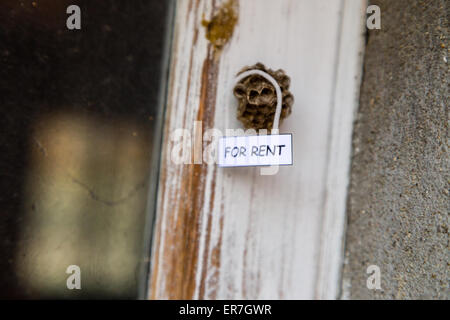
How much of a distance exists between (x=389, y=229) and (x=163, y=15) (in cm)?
48

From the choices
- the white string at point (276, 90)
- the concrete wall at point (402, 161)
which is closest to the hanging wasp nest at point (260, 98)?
the white string at point (276, 90)

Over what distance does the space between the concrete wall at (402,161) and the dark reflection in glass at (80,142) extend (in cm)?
34

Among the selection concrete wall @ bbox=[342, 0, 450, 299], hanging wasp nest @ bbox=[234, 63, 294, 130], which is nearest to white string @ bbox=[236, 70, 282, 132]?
hanging wasp nest @ bbox=[234, 63, 294, 130]

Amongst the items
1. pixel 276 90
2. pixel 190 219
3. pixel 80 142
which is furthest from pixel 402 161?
pixel 80 142

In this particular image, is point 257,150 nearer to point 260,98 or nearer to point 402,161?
Result: point 260,98

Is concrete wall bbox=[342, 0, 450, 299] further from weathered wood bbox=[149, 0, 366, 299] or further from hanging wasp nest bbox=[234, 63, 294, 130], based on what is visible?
hanging wasp nest bbox=[234, 63, 294, 130]

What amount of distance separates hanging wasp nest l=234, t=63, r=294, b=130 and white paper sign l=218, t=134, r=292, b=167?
5 centimetres

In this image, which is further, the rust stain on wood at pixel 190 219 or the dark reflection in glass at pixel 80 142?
the rust stain on wood at pixel 190 219

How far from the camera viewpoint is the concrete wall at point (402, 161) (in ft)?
1.22

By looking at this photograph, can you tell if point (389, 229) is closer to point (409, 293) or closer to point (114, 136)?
point (409, 293)

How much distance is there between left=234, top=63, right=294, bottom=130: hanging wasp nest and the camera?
454 mm

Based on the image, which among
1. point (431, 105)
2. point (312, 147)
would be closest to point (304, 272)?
point (312, 147)

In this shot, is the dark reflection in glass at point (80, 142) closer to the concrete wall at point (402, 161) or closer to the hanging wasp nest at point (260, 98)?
the hanging wasp nest at point (260, 98)

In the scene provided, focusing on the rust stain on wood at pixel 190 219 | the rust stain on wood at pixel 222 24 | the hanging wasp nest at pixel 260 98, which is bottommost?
the rust stain on wood at pixel 190 219
